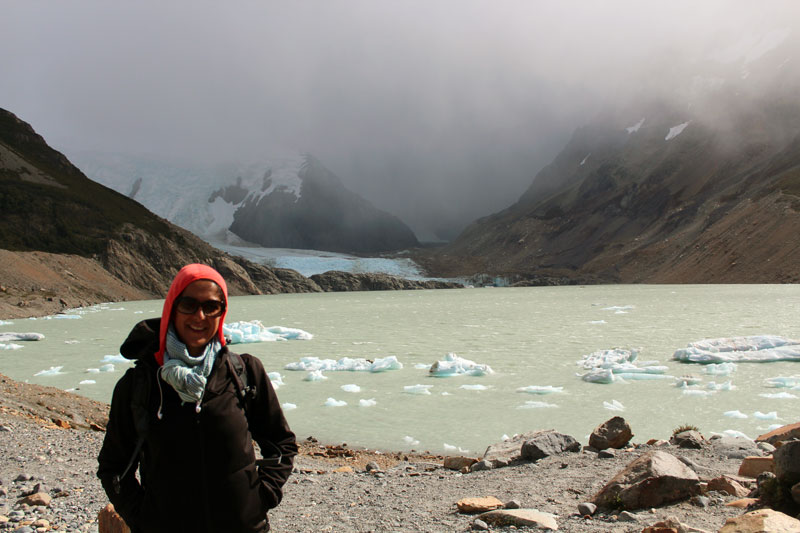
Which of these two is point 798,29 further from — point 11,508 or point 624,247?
point 11,508

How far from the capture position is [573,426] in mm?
9023

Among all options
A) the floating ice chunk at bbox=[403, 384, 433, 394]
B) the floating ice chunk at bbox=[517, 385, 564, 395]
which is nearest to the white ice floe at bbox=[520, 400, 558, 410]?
the floating ice chunk at bbox=[517, 385, 564, 395]

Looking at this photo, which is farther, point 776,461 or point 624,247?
point 624,247

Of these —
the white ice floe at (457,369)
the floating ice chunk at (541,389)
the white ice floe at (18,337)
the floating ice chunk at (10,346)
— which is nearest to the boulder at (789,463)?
the floating ice chunk at (541,389)

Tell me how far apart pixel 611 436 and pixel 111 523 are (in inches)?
211

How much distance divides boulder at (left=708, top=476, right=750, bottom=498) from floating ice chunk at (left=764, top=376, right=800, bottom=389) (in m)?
8.57

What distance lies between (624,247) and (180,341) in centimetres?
11149

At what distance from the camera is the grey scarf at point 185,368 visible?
7.44ft

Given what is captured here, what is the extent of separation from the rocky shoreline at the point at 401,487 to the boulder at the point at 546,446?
35mm

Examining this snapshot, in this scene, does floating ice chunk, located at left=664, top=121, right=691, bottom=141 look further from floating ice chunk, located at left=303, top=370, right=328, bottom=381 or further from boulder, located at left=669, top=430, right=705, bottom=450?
boulder, located at left=669, top=430, right=705, bottom=450

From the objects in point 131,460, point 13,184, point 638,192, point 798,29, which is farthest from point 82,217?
point 798,29

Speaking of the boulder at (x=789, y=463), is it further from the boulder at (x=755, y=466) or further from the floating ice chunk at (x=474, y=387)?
the floating ice chunk at (x=474, y=387)

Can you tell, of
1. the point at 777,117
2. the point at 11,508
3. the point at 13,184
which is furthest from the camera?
the point at 777,117

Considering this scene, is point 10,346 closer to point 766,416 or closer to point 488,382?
point 488,382
